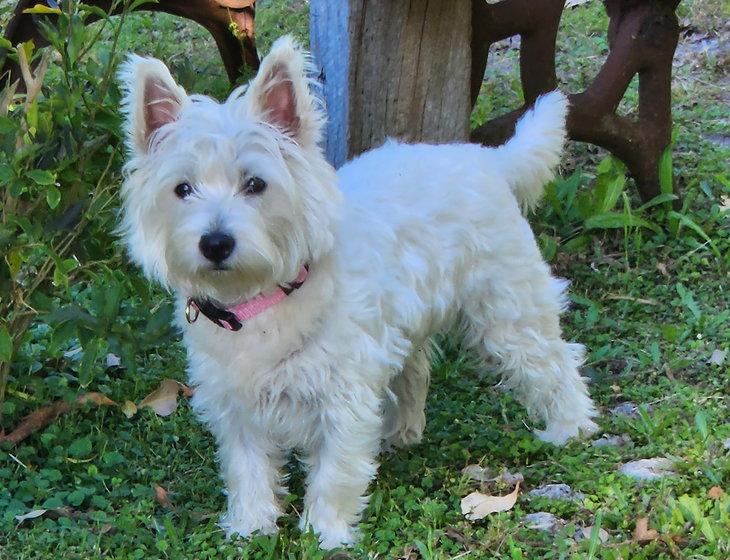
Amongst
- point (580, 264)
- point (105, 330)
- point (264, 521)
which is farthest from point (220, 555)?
point (580, 264)

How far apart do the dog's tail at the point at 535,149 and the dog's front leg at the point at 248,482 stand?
149 centimetres

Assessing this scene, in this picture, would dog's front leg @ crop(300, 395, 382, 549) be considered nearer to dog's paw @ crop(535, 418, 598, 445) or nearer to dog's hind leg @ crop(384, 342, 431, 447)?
dog's hind leg @ crop(384, 342, 431, 447)

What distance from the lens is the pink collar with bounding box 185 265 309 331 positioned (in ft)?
10.2

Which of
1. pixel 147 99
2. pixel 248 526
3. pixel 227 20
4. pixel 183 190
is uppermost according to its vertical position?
pixel 147 99

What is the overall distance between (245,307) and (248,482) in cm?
71

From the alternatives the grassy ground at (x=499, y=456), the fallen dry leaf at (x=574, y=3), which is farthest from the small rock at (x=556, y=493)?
the fallen dry leaf at (x=574, y=3)

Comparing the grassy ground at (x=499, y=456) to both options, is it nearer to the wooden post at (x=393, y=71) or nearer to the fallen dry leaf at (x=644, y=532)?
the fallen dry leaf at (x=644, y=532)

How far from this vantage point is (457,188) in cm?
368

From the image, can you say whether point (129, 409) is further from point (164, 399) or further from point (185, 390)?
point (185, 390)

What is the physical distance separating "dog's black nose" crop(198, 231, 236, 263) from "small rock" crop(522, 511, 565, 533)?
1412 mm

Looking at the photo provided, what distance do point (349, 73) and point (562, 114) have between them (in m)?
1.01

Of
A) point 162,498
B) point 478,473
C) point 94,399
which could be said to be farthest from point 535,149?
point 94,399

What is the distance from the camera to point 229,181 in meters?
2.94

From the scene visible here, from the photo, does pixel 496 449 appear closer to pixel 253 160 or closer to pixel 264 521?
pixel 264 521
